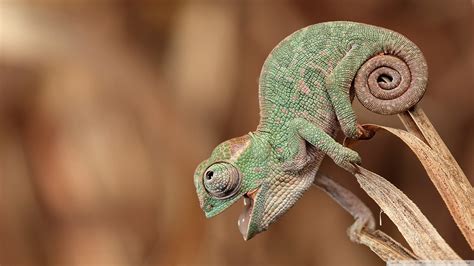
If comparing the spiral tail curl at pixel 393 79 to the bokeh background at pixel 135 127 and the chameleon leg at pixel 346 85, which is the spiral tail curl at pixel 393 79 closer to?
the chameleon leg at pixel 346 85

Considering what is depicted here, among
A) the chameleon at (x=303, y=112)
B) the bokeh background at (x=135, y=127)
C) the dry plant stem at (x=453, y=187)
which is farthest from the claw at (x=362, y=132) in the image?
the bokeh background at (x=135, y=127)

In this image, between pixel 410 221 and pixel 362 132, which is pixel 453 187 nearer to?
pixel 410 221

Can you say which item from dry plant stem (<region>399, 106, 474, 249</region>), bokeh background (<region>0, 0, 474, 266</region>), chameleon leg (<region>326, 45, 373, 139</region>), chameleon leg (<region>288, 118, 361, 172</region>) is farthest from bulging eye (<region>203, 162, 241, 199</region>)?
bokeh background (<region>0, 0, 474, 266</region>)

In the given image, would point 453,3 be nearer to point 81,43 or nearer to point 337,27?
point 337,27

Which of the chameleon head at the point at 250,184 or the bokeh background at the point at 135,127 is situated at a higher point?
the chameleon head at the point at 250,184

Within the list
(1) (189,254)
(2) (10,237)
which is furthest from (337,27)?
(2) (10,237)

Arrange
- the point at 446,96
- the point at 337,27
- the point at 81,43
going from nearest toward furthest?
1. the point at 337,27
2. the point at 446,96
3. the point at 81,43
